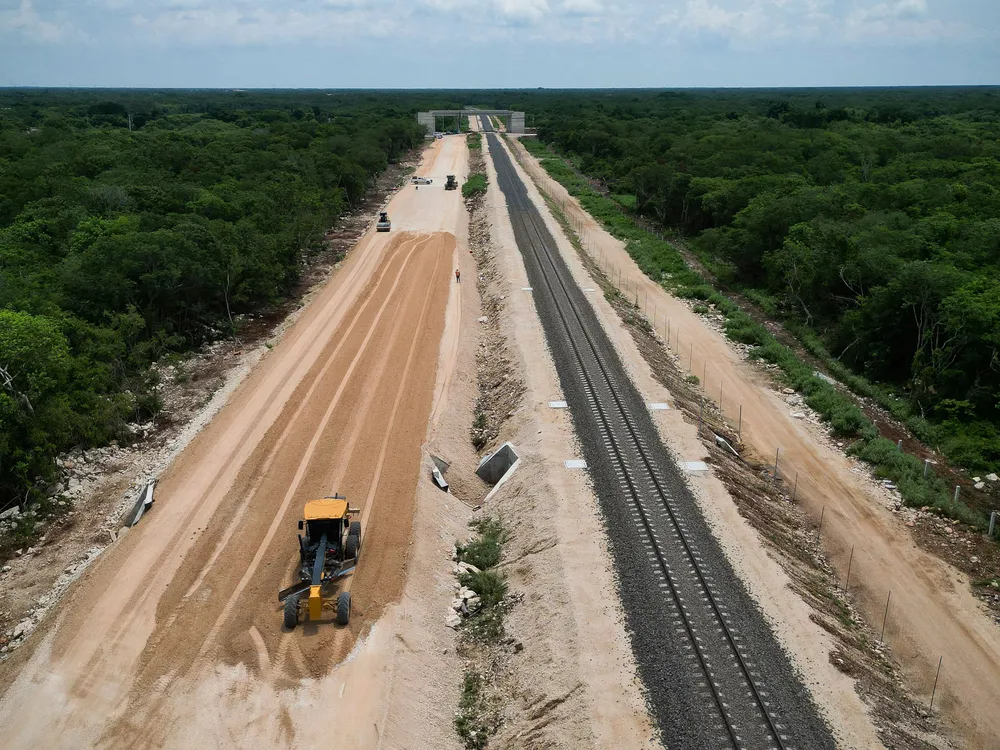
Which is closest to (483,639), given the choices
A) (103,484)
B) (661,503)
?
(661,503)

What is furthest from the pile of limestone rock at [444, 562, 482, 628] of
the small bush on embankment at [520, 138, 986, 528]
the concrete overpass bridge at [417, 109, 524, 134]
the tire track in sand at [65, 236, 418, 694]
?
the concrete overpass bridge at [417, 109, 524, 134]

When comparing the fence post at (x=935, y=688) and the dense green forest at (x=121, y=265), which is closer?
the fence post at (x=935, y=688)

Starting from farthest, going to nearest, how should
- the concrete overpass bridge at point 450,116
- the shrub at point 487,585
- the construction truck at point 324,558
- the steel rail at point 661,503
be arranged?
the concrete overpass bridge at point 450,116 < the shrub at point 487,585 < the construction truck at point 324,558 < the steel rail at point 661,503

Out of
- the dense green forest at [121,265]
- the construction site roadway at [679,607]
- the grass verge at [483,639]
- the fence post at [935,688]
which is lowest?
the fence post at [935,688]

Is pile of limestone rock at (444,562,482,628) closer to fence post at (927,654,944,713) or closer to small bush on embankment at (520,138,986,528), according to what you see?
fence post at (927,654,944,713)

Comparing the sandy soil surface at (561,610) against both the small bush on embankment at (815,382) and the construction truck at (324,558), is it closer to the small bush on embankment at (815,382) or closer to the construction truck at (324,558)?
the construction truck at (324,558)

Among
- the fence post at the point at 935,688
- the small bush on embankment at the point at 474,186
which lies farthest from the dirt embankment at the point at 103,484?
the small bush on embankment at the point at 474,186
